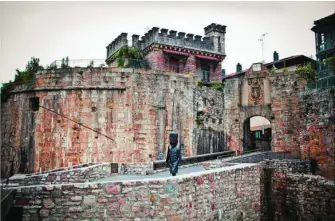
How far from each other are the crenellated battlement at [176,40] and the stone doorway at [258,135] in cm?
649

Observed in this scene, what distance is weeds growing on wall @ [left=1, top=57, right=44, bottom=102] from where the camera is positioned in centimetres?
1732

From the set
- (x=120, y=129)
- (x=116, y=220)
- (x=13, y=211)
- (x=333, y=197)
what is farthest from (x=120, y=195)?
(x=120, y=129)

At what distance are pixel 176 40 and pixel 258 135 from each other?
32.4 feet

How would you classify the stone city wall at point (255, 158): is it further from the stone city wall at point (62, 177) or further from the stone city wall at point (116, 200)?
the stone city wall at point (116, 200)

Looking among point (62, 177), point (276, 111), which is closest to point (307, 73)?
point (276, 111)

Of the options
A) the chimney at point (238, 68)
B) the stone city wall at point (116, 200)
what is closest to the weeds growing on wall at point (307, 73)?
the stone city wall at point (116, 200)

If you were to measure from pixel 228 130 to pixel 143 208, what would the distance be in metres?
14.0

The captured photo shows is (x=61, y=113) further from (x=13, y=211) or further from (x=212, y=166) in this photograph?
(x=13, y=211)

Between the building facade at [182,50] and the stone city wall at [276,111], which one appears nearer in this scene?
the stone city wall at [276,111]

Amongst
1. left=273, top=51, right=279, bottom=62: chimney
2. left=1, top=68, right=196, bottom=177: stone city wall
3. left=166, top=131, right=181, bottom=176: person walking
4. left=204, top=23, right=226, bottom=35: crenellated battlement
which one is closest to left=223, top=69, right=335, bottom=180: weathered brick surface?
left=1, top=68, right=196, bottom=177: stone city wall

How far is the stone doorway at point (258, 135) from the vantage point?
20.1 metres

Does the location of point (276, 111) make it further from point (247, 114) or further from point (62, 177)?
point (62, 177)

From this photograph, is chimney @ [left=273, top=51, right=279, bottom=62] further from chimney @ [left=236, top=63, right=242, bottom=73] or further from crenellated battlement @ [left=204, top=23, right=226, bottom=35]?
crenellated battlement @ [left=204, top=23, right=226, bottom=35]

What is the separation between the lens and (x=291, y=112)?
18.2 metres
